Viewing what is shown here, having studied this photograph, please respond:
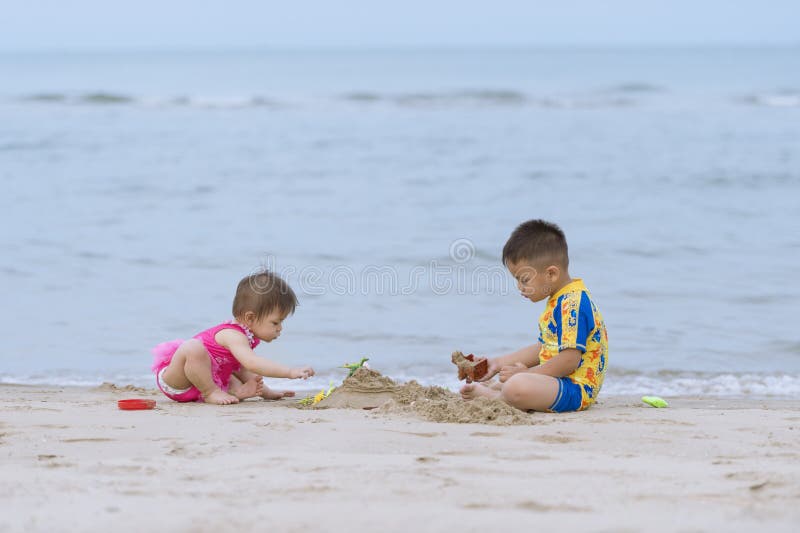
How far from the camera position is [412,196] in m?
12.0

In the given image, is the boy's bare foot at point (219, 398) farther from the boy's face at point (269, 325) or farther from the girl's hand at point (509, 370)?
the girl's hand at point (509, 370)

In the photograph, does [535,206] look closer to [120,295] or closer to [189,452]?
[120,295]

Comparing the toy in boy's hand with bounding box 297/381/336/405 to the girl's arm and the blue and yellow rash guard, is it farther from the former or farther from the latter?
the blue and yellow rash guard

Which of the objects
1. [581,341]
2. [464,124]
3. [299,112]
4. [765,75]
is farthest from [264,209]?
[765,75]

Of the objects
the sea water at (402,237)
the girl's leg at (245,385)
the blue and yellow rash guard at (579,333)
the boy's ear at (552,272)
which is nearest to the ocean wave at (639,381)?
the sea water at (402,237)

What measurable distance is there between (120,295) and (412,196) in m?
5.39

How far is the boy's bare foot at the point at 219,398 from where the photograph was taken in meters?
4.48

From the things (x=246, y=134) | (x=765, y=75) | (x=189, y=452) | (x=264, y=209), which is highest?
(x=765, y=75)

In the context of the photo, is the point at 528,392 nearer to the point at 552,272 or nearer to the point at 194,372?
the point at 552,272

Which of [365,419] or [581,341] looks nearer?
[365,419]

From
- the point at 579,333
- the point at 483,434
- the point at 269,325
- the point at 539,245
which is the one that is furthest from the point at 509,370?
the point at 269,325

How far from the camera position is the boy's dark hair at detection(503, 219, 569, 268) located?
13.9ft

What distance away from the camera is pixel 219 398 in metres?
4.49

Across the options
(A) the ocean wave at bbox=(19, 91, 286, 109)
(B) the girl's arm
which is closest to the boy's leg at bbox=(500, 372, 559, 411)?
(B) the girl's arm
